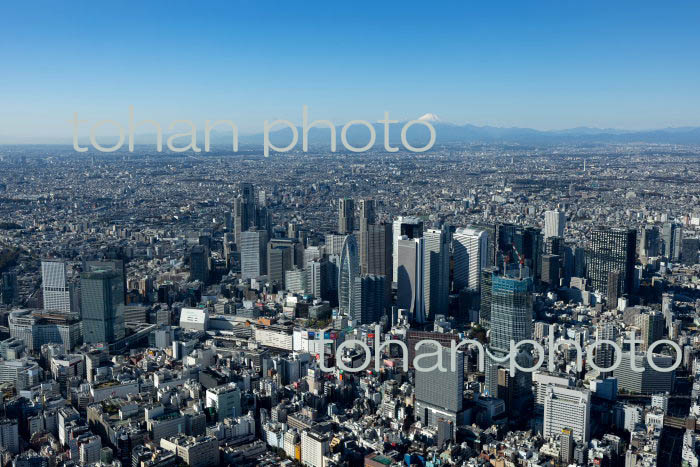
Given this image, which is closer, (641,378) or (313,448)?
(313,448)

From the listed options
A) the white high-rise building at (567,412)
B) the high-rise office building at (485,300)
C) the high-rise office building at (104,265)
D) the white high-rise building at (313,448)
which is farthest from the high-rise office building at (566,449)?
the high-rise office building at (104,265)

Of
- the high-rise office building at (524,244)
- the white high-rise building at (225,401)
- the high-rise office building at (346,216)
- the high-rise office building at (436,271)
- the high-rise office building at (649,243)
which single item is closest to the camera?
the white high-rise building at (225,401)

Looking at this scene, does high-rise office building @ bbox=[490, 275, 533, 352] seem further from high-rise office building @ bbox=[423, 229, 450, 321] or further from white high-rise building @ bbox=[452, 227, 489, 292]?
white high-rise building @ bbox=[452, 227, 489, 292]

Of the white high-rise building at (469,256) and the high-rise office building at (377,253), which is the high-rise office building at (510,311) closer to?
the white high-rise building at (469,256)

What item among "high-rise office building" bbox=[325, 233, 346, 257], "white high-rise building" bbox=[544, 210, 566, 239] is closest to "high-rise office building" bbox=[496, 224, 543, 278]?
"white high-rise building" bbox=[544, 210, 566, 239]

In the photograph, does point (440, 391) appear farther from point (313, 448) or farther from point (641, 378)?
point (641, 378)

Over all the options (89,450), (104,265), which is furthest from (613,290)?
(89,450)

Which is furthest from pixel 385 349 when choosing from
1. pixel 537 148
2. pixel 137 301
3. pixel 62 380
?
pixel 537 148
